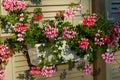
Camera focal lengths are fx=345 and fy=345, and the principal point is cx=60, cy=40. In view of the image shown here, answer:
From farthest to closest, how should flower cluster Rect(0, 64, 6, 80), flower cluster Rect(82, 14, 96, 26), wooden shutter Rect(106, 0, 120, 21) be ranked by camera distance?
wooden shutter Rect(106, 0, 120, 21) < flower cluster Rect(82, 14, 96, 26) < flower cluster Rect(0, 64, 6, 80)

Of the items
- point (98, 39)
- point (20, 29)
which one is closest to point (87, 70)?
point (98, 39)

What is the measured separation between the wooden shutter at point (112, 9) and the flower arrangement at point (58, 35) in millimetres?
274

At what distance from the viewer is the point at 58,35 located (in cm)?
399

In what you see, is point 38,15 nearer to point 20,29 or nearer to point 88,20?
point 20,29

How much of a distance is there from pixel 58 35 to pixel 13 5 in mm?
623

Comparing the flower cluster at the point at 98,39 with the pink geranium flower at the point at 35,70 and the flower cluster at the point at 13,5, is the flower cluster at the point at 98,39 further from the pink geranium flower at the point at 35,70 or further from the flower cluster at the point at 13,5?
the flower cluster at the point at 13,5

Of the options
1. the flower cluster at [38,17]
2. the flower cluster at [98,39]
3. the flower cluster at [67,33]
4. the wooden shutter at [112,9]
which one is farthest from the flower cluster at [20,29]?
the wooden shutter at [112,9]

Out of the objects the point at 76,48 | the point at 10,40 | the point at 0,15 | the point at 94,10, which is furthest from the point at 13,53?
the point at 94,10

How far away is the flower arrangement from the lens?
3.84m

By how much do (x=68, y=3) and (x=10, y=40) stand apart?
87 cm

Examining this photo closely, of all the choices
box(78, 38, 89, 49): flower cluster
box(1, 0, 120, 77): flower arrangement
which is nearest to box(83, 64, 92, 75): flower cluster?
box(1, 0, 120, 77): flower arrangement

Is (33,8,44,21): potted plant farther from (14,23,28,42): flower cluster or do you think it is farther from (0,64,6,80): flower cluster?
(0,64,6,80): flower cluster

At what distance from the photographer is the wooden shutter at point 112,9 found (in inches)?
177

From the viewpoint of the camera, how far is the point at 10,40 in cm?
394
